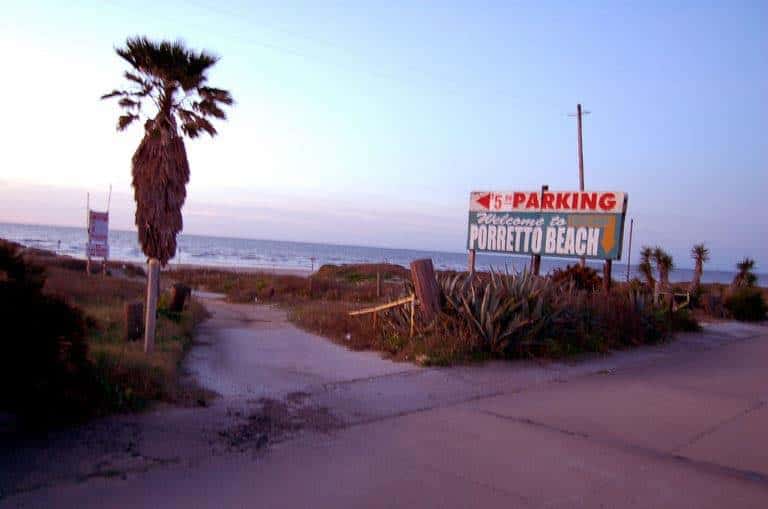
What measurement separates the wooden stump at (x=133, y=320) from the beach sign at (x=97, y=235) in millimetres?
14027

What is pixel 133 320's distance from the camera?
1129cm

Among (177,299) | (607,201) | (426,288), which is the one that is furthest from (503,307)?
(177,299)

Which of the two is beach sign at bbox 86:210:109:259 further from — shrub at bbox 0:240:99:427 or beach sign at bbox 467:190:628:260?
shrub at bbox 0:240:99:427

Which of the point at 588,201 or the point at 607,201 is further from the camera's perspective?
the point at 588,201

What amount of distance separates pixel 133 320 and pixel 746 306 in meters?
23.7

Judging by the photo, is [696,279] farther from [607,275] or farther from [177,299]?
[177,299]

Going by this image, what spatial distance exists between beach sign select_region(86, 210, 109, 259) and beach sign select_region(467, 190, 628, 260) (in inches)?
510

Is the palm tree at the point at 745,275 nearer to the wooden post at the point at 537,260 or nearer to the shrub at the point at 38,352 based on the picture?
the wooden post at the point at 537,260

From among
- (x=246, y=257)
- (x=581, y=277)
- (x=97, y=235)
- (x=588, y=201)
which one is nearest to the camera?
(x=588, y=201)

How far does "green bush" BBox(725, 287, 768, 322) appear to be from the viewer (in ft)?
87.9

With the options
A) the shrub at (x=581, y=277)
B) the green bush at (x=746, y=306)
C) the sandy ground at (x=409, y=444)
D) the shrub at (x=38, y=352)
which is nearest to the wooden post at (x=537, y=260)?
the shrub at (x=581, y=277)

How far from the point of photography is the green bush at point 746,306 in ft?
87.9

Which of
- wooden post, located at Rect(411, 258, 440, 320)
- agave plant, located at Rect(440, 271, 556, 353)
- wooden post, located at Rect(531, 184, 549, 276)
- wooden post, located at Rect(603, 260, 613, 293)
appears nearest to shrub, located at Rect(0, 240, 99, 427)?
wooden post, located at Rect(411, 258, 440, 320)

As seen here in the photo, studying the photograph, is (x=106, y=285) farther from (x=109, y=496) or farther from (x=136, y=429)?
(x=109, y=496)
